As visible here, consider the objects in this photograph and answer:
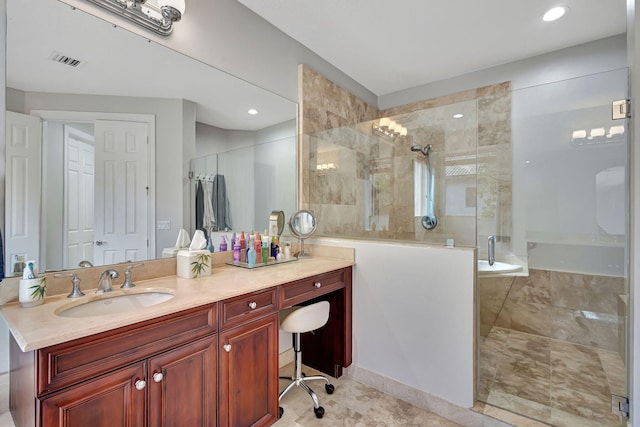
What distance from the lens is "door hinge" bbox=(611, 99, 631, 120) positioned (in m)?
1.40

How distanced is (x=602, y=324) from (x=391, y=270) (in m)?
1.59

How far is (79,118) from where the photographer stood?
54.7 inches

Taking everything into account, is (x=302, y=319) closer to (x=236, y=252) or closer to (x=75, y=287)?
(x=236, y=252)

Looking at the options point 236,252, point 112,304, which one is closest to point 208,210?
point 236,252

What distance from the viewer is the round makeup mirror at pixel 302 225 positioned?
2.37 metres

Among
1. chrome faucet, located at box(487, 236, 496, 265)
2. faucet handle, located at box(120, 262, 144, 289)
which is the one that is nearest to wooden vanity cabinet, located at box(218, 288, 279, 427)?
faucet handle, located at box(120, 262, 144, 289)

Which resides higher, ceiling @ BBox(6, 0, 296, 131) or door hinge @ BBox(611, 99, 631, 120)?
ceiling @ BBox(6, 0, 296, 131)

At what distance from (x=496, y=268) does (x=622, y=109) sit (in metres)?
1.20

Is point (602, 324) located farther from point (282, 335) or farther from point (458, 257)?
point (282, 335)

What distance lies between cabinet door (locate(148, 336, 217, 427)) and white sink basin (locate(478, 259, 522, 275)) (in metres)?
1.59

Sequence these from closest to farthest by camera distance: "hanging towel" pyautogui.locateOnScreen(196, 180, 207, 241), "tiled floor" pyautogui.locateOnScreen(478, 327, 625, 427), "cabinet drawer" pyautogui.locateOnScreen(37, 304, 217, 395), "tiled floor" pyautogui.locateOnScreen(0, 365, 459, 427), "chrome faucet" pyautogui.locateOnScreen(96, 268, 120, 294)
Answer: "cabinet drawer" pyautogui.locateOnScreen(37, 304, 217, 395) → "chrome faucet" pyautogui.locateOnScreen(96, 268, 120, 294) → "tiled floor" pyautogui.locateOnScreen(478, 327, 625, 427) → "tiled floor" pyautogui.locateOnScreen(0, 365, 459, 427) → "hanging towel" pyautogui.locateOnScreen(196, 180, 207, 241)

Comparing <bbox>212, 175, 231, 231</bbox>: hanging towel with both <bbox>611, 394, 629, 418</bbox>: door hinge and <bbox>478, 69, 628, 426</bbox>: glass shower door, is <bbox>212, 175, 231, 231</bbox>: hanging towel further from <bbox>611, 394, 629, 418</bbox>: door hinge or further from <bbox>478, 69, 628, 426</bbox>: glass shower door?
<bbox>611, 394, 629, 418</bbox>: door hinge

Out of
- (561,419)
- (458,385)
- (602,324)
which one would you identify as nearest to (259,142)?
(458,385)

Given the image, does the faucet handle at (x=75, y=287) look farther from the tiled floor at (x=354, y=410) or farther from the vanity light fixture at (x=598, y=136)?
the vanity light fixture at (x=598, y=136)
